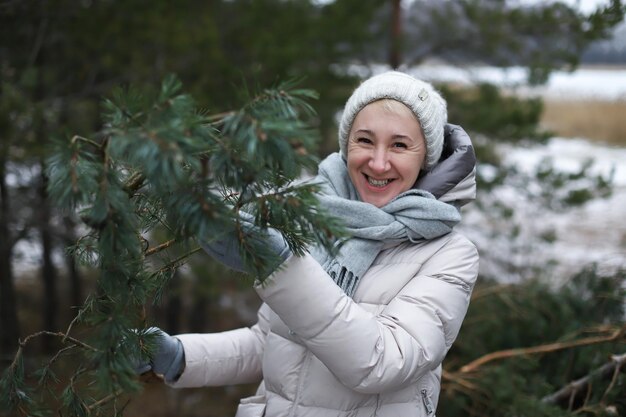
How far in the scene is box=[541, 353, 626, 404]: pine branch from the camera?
264 cm

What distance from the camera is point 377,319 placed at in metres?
1.64

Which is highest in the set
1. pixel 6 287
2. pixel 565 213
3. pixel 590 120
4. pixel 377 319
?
pixel 377 319

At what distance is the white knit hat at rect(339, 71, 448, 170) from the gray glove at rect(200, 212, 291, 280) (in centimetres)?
68

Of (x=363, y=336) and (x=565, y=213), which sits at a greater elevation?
(x=363, y=336)

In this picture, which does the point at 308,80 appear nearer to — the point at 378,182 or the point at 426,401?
the point at 378,182

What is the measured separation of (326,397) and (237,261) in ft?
1.77

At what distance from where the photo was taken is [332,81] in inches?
278

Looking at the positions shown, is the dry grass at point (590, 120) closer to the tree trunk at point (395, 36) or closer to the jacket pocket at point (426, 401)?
the tree trunk at point (395, 36)

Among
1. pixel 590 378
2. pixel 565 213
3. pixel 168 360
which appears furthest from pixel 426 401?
pixel 565 213

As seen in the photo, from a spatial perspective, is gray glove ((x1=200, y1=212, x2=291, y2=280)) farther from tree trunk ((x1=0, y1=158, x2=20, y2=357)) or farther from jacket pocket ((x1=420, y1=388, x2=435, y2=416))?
tree trunk ((x1=0, y1=158, x2=20, y2=357))

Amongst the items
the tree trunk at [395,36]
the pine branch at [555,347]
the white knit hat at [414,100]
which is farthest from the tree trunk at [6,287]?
the white knit hat at [414,100]

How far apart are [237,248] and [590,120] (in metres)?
17.8

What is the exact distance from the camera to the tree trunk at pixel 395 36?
6.65 metres

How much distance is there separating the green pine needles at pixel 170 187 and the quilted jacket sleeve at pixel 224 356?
529 mm
